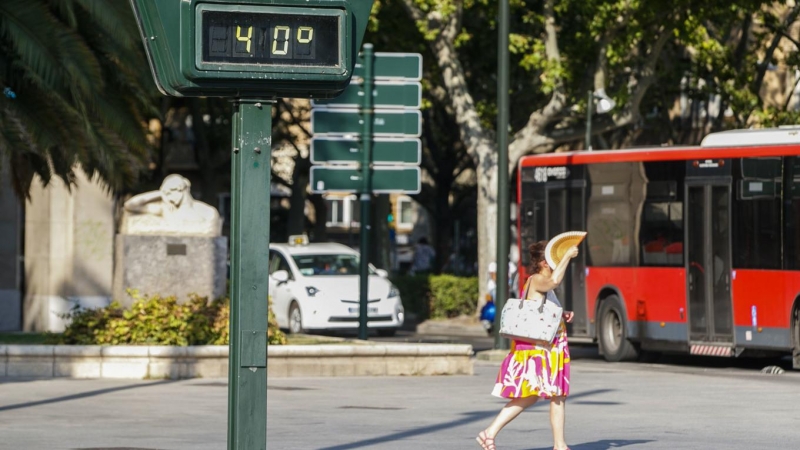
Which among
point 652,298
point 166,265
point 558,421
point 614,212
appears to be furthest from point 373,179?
point 558,421

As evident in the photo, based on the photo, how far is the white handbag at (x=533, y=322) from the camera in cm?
1046

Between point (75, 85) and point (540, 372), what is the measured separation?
8.82m

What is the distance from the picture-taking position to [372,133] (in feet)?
71.5

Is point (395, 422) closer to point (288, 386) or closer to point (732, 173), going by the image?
point (288, 386)

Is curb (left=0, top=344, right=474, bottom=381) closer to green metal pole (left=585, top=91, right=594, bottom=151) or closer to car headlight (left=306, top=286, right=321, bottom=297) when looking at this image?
car headlight (left=306, top=286, right=321, bottom=297)

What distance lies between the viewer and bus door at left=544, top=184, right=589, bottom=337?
23781 millimetres

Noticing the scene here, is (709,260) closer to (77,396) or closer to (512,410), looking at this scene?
(77,396)

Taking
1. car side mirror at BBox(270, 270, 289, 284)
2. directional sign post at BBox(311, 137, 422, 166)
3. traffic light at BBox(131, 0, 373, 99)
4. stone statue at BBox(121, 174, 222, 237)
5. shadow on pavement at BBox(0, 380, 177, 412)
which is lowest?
shadow on pavement at BBox(0, 380, 177, 412)

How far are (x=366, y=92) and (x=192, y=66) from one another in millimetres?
15152

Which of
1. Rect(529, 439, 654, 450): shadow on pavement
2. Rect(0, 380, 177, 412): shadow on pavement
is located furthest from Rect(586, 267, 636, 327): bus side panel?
Rect(529, 439, 654, 450): shadow on pavement

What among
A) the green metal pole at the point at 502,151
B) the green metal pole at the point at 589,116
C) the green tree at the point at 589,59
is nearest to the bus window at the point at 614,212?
the green metal pole at the point at 502,151

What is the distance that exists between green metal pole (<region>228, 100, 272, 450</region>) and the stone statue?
12.3 metres

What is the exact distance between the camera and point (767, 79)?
39.6 metres

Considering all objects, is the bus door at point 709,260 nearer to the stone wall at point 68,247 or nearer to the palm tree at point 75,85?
the palm tree at point 75,85
